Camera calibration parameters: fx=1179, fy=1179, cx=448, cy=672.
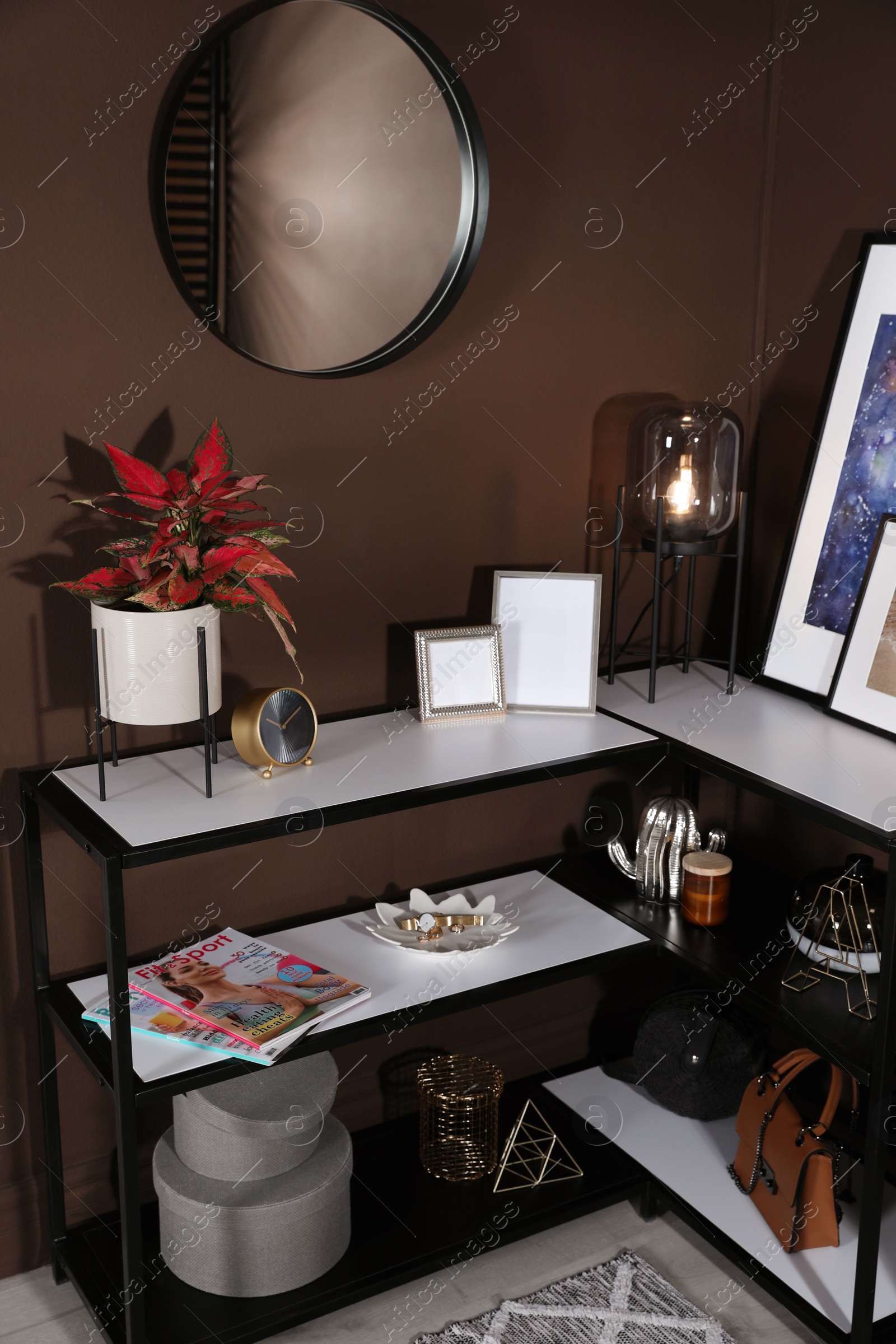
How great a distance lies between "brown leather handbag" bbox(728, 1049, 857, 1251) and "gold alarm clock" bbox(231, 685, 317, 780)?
966 millimetres

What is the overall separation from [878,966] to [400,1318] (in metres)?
0.96

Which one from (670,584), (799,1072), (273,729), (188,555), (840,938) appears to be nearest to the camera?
(188,555)

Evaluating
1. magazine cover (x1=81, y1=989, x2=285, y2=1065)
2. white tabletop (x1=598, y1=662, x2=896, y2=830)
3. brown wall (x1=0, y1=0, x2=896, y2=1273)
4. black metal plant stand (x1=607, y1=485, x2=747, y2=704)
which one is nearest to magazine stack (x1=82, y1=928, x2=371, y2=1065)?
magazine cover (x1=81, y1=989, x2=285, y2=1065)

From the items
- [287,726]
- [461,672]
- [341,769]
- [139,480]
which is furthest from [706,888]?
[139,480]

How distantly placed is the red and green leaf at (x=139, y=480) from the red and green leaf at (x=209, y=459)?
4 cm

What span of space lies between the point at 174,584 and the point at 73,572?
0.29 metres

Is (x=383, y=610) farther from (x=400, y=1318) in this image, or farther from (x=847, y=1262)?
(x=847, y=1262)

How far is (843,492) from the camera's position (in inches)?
82.0

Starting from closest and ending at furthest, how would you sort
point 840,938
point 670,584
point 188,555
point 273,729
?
1. point 188,555
2. point 273,729
3. point 840,938
4. point 670,584

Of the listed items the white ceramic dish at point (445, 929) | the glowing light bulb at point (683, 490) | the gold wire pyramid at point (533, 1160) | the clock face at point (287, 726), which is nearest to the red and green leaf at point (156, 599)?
the clock face at point (287, 726)

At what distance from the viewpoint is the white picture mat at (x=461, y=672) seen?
2.00m

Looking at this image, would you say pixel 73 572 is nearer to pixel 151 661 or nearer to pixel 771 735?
pixel 151 661

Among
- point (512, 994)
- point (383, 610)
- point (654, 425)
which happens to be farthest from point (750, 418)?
point (512, 994)

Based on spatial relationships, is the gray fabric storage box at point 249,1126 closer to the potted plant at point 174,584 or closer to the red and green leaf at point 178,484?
the potted plant at point 174,584
